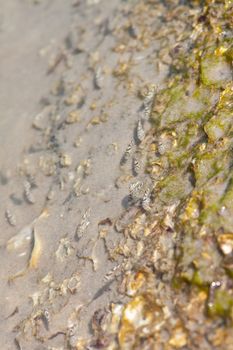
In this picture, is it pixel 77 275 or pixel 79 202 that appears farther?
pixel 79 202

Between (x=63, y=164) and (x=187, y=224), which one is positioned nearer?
(x=187, y=224)

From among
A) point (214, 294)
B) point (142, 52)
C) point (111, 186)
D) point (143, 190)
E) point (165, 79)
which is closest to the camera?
point (214, 294)

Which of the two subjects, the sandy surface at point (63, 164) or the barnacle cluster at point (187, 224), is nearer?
the barnacle cluster at point (187, 224)

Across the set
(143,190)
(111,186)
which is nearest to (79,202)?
(111,186)

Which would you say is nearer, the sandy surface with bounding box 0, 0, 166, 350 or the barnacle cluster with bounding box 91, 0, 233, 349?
the barnacle cluster with bounding box 91, 0, 233, 349

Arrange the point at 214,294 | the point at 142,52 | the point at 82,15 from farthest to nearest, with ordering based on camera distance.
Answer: the point at 82,15 → the point at 142,52 → the point at 214,294

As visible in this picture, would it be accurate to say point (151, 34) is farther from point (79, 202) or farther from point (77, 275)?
point (77, 275)

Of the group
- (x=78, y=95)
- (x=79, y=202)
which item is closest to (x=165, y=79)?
(x=78, y=95)
